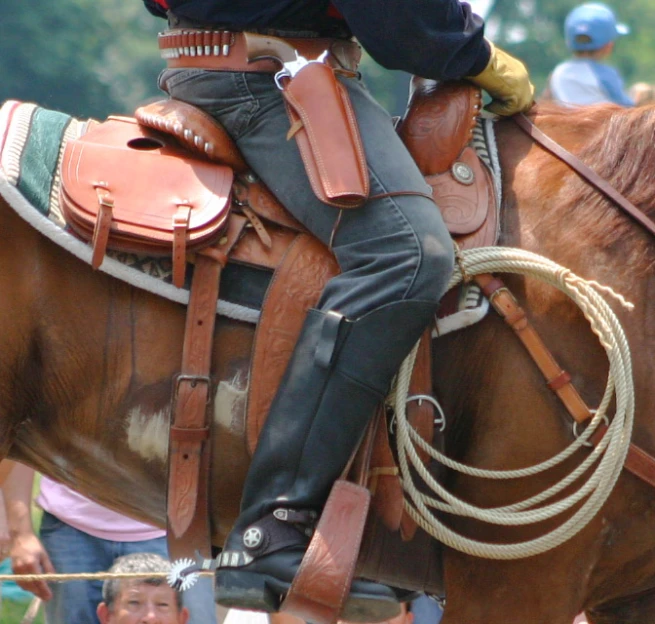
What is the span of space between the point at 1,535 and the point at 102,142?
2.06m

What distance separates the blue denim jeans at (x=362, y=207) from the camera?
337 cm

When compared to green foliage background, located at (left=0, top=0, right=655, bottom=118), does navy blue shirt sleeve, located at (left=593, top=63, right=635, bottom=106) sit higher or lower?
lower

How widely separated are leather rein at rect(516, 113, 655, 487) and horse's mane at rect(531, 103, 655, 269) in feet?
0.06

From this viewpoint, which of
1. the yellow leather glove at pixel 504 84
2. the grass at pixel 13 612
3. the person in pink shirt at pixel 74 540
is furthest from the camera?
the grass at pixel 13 612

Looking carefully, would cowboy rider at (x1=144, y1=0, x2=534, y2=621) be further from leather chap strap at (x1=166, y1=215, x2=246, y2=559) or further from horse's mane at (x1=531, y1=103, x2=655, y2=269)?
horse's mane at (x1=531, y1=103, x2=655, y2=269)

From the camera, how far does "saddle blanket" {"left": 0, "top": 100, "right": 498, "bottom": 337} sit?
3.41m

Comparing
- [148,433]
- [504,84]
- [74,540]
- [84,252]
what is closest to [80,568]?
[74,540]

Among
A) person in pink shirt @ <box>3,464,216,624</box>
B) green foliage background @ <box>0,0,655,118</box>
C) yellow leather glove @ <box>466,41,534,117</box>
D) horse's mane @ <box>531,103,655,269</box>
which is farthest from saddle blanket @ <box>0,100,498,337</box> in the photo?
green foliage background @ <box>0,0,655,118</box>

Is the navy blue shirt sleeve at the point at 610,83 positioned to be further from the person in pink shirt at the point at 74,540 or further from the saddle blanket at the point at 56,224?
the saddle blanket at the point at 56,224

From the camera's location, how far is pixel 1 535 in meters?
5.05

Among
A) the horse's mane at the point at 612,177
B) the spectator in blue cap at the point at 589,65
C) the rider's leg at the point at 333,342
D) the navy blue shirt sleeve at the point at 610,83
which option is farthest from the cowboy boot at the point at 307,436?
the navy blue shirt sleeve at the point at 610,83

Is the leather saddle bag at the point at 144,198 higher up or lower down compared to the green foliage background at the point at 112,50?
lower down

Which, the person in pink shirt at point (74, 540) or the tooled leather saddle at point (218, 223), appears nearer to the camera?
the tooled leather saddle at point (218, 223)

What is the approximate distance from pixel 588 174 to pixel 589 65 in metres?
4.26
